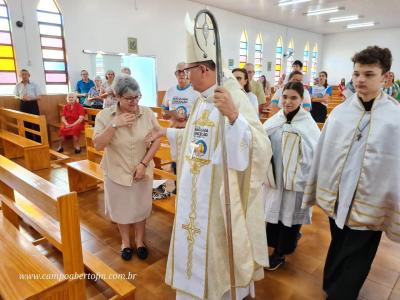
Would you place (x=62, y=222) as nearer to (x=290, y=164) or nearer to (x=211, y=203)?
(x=211, y=203)

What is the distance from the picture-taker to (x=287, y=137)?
2.13 m

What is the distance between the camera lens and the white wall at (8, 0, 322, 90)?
6.88m

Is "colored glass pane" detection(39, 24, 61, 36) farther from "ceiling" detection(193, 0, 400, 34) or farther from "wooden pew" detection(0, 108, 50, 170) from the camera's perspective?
"ceiling" detection(193, 0, 400, 34)

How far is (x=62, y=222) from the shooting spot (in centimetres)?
149

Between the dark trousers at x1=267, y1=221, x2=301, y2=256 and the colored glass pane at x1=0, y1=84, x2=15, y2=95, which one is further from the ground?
the colored glass pane at x1=0, y1=84, x2=15, y2=95

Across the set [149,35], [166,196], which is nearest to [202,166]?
[166,196]

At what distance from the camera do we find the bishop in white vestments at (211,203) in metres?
1.52

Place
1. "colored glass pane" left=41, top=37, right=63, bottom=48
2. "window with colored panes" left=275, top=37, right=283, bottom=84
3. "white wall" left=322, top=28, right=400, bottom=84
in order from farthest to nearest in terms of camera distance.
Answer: "white wall" left=322, top=28, right=400, bottom=84
"window with colored panes" left=275, top=37, right=283, bottom=84
"colored glass pane" left=41, top=37, right=63, bottom=48

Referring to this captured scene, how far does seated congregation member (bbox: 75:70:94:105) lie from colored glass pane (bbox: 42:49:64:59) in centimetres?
73

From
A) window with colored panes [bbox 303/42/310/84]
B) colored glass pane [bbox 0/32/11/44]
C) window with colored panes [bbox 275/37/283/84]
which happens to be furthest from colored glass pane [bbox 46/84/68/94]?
window with colored panes [bbox 303/42/310/84]

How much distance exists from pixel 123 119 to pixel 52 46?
6.47 metres

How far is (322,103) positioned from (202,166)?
3842 mm

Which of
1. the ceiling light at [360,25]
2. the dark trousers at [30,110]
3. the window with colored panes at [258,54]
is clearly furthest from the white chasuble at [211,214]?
the ceiling light at [360,25]

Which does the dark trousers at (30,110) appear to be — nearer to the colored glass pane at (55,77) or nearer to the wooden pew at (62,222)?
the colored glass pane at (55,77)
